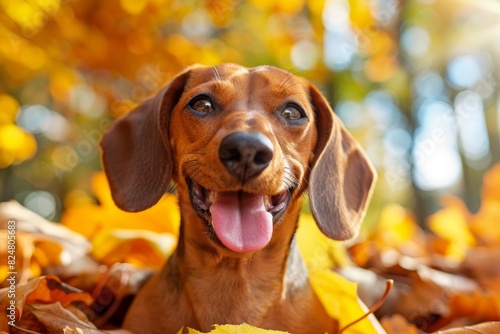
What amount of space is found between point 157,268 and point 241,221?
1.27 metres

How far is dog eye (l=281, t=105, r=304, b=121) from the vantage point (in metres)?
2.15

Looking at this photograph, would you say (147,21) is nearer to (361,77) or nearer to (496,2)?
(496,2)

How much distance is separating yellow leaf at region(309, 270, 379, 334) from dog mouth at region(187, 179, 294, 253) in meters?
0.38

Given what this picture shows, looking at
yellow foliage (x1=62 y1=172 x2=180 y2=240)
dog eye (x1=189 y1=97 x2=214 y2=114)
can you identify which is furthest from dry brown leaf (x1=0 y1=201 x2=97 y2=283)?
dog eye (x1=189 y1=97 x2=214 y2=114)

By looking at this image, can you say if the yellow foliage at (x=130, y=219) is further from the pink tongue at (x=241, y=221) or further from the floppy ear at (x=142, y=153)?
the pink tongue at (x=241, y=221)

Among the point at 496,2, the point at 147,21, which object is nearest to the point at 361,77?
the point at 496,2

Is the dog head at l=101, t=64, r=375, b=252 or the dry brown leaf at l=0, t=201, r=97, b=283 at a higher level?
the dog head at l=101, t=64, r=375, b=252

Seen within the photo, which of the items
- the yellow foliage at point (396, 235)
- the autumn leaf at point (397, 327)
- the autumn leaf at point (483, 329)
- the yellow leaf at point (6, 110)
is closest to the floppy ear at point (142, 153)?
the autumn leaf at point (397, 327)

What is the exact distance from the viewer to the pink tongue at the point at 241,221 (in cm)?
190

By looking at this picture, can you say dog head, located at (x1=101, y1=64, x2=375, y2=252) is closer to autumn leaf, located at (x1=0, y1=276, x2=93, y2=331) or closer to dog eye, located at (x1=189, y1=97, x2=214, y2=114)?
dog eye, located at (x1=189, y1=97, x2=214, y2=114)

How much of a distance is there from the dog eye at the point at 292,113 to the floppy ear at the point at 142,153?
465 millimetres

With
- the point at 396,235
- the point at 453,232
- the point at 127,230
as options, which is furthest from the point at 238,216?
the point at 396,235

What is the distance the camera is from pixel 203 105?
7.00 feet

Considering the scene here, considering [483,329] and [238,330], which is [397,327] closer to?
[483,329]
